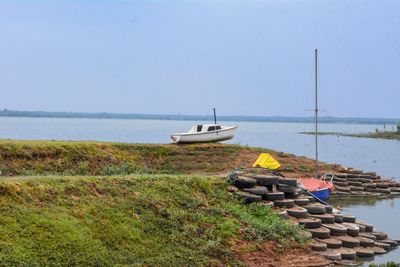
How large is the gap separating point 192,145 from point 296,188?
14.1 meters

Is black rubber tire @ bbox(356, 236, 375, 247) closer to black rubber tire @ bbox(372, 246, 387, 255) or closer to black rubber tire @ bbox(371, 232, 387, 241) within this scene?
black rubber tire @ bbox(372, 246, 387, 255)

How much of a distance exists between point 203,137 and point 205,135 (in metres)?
0.19

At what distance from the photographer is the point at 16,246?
11.5 m

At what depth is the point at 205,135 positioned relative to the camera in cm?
3434

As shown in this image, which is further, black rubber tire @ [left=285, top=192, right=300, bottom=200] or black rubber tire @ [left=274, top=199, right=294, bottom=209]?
black rubber tire @ [left=285, top=192, right=300, bottom=200]

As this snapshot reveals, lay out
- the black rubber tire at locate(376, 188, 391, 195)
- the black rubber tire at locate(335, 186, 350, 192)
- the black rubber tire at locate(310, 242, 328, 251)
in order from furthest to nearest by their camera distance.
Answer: the black rubber tire at locate(376, 188, 391, 195), the black rubber tire at locate(335, 186, 350, 192), the black rubber tire at locate(310, 242, 328, 251)

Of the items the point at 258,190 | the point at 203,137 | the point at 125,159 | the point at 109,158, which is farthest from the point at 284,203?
the point at 203,137

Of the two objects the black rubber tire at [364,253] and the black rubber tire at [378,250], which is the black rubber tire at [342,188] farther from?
the black rubber tire at [364,253]

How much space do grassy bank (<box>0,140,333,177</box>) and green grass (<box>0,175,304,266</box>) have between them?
6.19 meters

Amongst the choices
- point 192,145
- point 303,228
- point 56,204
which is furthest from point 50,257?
point 192,145

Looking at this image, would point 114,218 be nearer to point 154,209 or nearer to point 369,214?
point 154,209

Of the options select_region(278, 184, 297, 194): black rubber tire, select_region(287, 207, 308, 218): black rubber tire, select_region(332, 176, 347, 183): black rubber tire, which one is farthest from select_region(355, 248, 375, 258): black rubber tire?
select_region(332, 176, 347, 183): black rubber tire

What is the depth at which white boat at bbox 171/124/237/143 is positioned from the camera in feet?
111

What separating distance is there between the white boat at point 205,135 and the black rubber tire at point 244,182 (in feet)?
52.7
